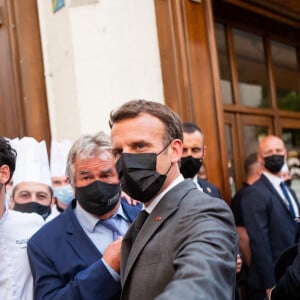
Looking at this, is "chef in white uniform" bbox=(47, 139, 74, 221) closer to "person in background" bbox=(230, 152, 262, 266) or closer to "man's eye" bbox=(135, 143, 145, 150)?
"person in background" bbox=(230, 152, 262, 266)

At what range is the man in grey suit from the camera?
100 centimetres

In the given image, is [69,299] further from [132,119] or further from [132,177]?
[132,119]

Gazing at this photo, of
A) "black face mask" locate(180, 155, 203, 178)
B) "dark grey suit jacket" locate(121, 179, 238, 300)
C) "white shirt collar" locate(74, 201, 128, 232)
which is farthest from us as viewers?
"black face mask" locate(180, 155, 203, 178)

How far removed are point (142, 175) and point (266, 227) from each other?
203 cm

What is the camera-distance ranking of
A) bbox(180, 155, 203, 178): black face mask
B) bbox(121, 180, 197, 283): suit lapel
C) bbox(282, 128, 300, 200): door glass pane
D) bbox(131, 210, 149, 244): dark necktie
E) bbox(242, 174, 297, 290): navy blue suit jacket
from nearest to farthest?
bbox(121, 180, 197, 283): suit lapel
bbox(131, 210, 149, 244): dark necktie
bbox(180, 155, 203, 178): black face mask
bbox(242, 174, 297, 290): navy blue suit jacket
bbox(282, 128, 300, 200): door glass pane

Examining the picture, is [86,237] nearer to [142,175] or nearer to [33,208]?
[142,175]

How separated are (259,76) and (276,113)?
18.7 inches

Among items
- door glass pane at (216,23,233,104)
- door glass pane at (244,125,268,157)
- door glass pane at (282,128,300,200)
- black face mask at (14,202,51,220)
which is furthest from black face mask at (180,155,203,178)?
door glass pane at (282,128,300,200)

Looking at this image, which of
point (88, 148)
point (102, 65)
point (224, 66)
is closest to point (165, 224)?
point (88, 148)

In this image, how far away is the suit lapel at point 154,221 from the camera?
1222mm

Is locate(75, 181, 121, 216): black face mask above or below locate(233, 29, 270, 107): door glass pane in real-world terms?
below

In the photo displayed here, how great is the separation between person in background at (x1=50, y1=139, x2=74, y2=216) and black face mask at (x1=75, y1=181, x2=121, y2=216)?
1137mm

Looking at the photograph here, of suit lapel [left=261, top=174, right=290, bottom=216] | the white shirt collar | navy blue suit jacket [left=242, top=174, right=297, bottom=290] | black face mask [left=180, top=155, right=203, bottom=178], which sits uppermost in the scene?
black face mask [left=180, top=155, right=203, bottom=178]

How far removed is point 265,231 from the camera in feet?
10.1
